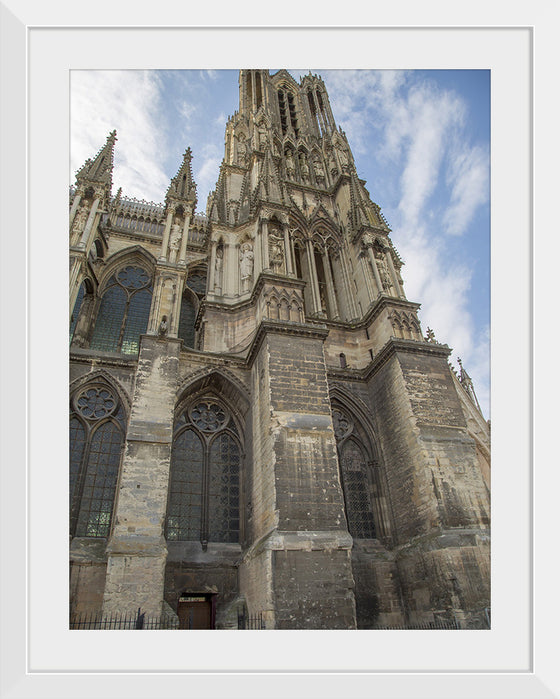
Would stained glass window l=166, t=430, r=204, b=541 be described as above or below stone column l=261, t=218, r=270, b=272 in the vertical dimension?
below

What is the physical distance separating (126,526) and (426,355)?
9.33m

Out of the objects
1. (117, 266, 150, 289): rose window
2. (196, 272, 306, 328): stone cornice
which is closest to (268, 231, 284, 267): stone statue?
Result: (196, 272, 306, 328): stone cornice

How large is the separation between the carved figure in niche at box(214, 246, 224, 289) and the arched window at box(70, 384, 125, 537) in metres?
6.10

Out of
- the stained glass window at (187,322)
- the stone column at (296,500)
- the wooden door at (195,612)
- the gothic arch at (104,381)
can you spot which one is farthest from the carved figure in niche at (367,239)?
the wooden door at (195,612)

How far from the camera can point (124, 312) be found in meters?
16.8

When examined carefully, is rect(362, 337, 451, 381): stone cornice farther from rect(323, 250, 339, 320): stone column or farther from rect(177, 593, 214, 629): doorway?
rect(177, 593, 214, 629): doorway

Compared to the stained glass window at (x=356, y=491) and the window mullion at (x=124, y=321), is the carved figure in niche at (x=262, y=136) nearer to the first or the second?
the window mullion at (x=124, y=321)

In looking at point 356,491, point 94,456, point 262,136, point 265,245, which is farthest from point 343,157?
point 94,456

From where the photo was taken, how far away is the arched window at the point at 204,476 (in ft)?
34.9

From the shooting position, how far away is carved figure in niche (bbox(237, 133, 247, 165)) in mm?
21500

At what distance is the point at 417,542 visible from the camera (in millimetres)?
10000

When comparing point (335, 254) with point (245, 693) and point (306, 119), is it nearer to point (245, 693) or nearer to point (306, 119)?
point (306, 119)

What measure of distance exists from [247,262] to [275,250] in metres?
1.97

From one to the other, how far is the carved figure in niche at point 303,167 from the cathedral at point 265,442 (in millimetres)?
4921
